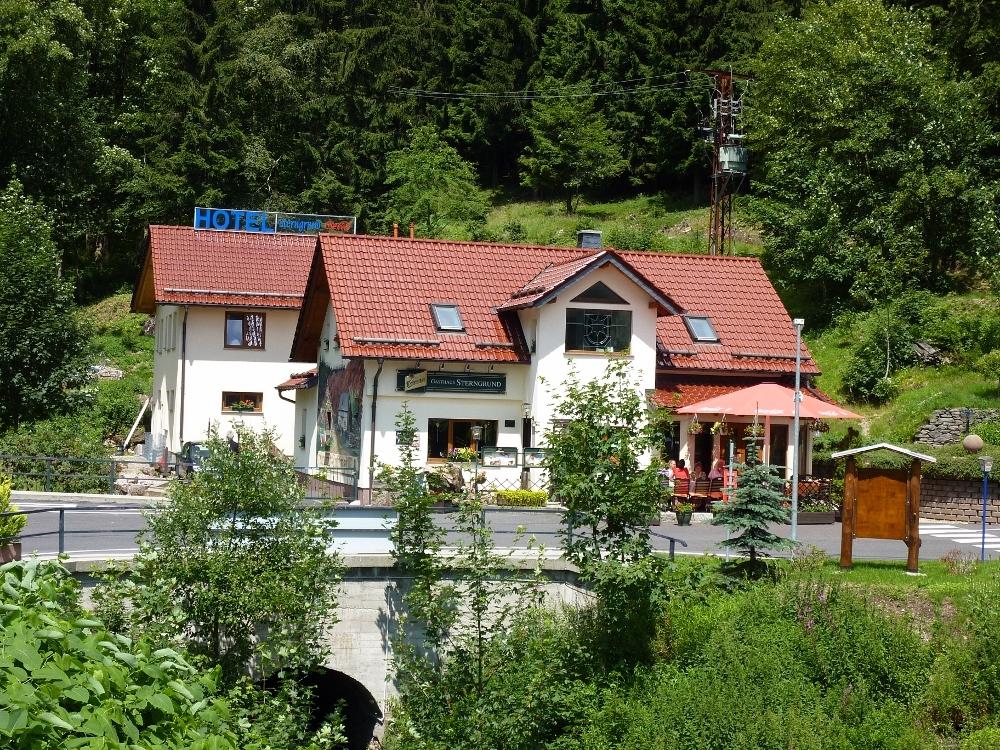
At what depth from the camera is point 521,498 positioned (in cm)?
2920

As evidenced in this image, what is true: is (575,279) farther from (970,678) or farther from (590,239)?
(970,678)

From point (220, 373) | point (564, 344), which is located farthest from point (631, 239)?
point (564, 344)

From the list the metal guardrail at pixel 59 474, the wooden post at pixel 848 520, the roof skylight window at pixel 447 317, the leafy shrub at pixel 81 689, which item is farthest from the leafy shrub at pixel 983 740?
the metal guardrail at pixel 59 474

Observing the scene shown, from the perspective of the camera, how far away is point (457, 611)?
18.9 metres

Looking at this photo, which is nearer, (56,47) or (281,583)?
(281,583)

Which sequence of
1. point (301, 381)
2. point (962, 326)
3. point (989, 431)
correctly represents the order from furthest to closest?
point (962, 326), point (301, 381), point (989, 431)

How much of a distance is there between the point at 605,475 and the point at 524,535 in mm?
3074

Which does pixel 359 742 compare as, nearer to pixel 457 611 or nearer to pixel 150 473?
pixel 457 611

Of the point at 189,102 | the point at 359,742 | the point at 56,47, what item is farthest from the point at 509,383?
the point at 189,102

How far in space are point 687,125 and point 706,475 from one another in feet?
132

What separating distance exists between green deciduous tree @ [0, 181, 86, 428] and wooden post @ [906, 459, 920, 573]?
21725 millimetres

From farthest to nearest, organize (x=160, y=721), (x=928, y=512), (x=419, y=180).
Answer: (x=419, y=180), (x=928, y=512), (x=160, y=721)

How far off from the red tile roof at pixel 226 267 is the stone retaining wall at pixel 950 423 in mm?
18876

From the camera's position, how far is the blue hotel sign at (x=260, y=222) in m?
45.6
